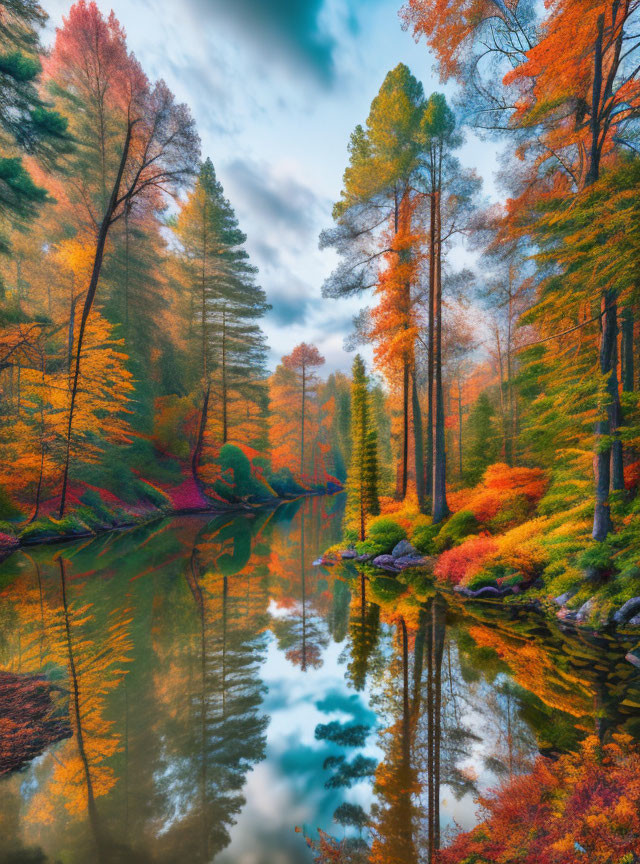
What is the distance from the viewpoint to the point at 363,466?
1305 cm

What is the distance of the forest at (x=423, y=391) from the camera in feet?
11.4

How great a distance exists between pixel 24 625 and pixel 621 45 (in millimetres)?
14953

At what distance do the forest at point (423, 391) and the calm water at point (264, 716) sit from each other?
0.07 meters

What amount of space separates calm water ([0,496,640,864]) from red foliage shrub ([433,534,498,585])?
43.3 inches

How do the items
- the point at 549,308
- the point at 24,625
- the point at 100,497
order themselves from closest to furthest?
the point at 24,625 < the point at 549,308 < the point at 100,497

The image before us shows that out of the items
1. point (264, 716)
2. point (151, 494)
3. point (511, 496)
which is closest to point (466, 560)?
point (511, 496)

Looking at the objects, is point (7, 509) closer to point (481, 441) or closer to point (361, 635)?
point (361, 635)

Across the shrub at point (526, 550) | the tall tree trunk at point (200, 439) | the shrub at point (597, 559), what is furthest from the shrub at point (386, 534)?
the tall tree trunk at point (200, 439)

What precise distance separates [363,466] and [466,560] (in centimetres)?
492

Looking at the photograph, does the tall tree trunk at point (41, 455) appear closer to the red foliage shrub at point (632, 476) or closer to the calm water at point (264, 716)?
the calm water at point (264, 716)

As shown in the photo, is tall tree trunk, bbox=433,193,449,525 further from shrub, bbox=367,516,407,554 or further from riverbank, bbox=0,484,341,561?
riverbank, bbox=0,484,341,561

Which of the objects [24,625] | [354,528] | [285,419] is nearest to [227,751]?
→ [24,625]

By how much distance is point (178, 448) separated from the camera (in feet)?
79.2

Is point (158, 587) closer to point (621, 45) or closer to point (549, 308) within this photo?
point (549, 308)
